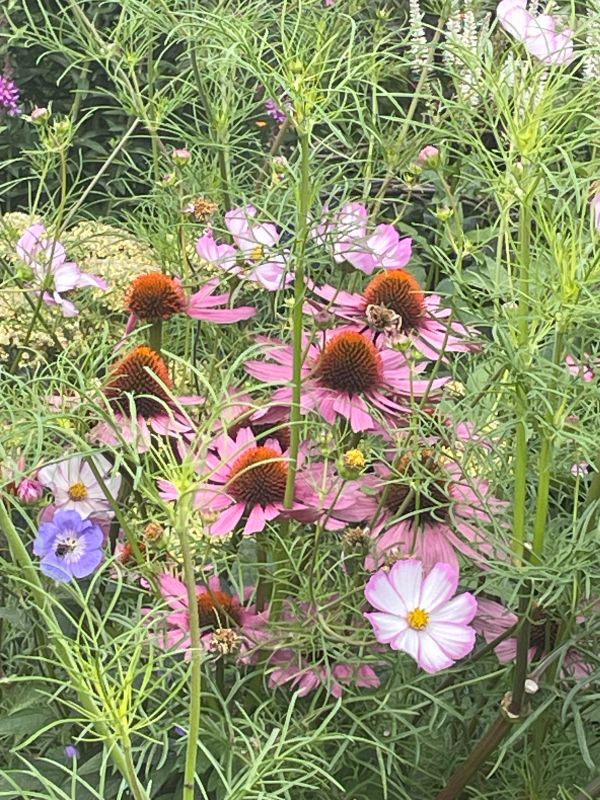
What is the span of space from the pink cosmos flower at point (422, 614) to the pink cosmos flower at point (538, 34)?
341mm

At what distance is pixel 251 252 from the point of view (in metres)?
0.89

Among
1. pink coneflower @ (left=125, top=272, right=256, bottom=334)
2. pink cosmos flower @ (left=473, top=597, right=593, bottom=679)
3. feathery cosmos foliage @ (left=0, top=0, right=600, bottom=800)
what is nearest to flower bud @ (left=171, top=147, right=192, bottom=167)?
feathery cosmos foliage @ (left=0, top=0, right=600, bottom=800)

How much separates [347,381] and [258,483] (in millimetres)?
106

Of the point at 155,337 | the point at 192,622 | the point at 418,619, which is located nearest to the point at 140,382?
the point at 155,337

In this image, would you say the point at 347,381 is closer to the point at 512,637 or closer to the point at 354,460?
the point at 354,460

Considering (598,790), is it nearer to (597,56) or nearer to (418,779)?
(418,779)

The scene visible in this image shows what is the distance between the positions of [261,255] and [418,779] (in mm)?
421

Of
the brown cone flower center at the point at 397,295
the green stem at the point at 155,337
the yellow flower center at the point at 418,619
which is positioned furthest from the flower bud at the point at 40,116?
the yellow flower center at the point at 418,619

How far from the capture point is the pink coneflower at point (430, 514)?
30.4 inches

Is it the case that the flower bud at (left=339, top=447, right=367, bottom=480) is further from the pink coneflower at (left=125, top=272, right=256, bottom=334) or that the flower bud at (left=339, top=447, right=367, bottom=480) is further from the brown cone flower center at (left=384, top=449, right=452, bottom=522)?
the pink coneflower at (left=125, top=272, right=256, bottom=334)

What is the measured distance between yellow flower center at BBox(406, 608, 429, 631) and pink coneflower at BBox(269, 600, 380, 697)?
6cm

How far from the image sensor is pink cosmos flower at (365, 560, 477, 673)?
74 cm

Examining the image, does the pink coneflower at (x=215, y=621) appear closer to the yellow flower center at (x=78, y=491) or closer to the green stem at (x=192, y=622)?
the yellow flower center at (x=78, y=491)

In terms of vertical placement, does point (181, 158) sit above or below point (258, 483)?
above
